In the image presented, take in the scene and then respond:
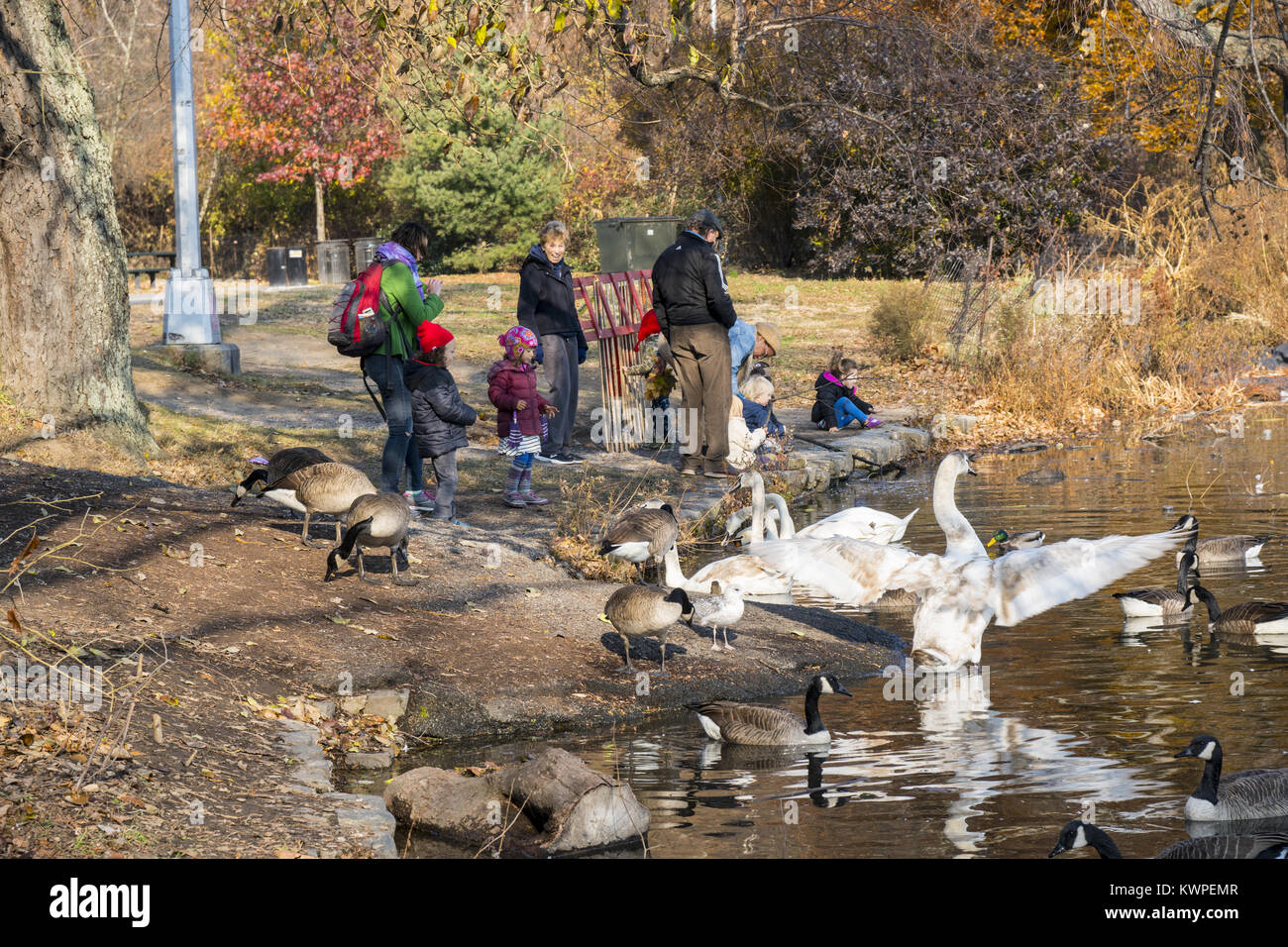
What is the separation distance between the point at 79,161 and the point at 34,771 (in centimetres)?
828

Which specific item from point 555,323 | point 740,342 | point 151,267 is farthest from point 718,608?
point 151,267

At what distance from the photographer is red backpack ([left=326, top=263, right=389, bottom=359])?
423 inches

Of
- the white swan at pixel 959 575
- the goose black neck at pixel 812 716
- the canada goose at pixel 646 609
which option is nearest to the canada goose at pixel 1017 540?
the white swan at pixel 959 575

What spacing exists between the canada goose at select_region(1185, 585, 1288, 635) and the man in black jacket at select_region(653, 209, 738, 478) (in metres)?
6.22

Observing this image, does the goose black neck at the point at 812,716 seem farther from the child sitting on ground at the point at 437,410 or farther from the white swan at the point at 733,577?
the child sitting on ground at the point at 437,410

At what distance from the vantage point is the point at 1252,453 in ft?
54.9

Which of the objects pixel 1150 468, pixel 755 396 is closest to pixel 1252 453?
pixel 1150 468

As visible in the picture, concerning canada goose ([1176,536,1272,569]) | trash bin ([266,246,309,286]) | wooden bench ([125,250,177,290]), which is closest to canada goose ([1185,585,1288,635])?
canada goose ([1176,536,1272,569])

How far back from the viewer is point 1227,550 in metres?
11.4

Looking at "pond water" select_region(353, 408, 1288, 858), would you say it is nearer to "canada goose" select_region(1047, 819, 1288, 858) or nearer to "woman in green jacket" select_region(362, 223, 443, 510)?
"canada goose" select_region(1047, 819, 1288, 858)

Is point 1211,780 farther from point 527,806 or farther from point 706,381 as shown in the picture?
point 706,381

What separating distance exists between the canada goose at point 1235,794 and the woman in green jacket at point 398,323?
6.79m

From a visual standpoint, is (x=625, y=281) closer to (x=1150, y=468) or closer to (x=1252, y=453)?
(x=1150, y=468)

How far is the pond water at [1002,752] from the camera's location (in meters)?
6.12
